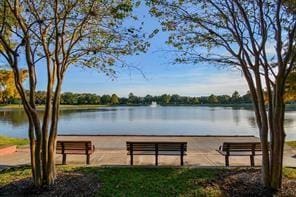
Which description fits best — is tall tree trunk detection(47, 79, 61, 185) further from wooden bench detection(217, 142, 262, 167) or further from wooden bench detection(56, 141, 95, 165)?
wooden bench detection(217, 142, 262, 167)

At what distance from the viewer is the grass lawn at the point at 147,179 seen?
7871 mm

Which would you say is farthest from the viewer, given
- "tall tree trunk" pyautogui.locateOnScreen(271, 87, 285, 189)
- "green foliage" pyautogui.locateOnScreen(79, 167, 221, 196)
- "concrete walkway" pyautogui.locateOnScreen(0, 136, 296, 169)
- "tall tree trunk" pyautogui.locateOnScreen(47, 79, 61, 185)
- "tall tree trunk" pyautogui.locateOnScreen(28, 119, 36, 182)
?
"concrete walkway" pyautogui.locateOnScreen(0, 136, 296, 169)

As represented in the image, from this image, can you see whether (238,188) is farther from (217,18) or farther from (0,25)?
(0,25)

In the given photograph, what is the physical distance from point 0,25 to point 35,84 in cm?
145

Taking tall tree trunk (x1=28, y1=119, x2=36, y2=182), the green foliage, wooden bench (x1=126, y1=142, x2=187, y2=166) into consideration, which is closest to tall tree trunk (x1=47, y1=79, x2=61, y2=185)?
tall tree trunk (x1=28, y1=119, x2=36, y2=182)

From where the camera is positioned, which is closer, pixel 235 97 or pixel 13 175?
pixel 13 175

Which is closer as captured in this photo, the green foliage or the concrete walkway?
the green foliage

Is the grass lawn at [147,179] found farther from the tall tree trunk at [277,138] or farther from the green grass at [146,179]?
the tall tree trunk at [277,138]

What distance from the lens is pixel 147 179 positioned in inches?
344

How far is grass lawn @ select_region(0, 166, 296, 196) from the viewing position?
787 centimetres

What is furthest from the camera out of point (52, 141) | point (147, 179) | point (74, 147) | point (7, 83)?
point (7, 83)

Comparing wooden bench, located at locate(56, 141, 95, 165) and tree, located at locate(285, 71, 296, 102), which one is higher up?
tree, located at locate(285, 71, 296, 102)

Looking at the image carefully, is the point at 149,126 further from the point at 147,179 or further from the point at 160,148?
the point at 147,179

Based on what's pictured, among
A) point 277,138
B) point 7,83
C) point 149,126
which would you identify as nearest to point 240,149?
point 277,138
